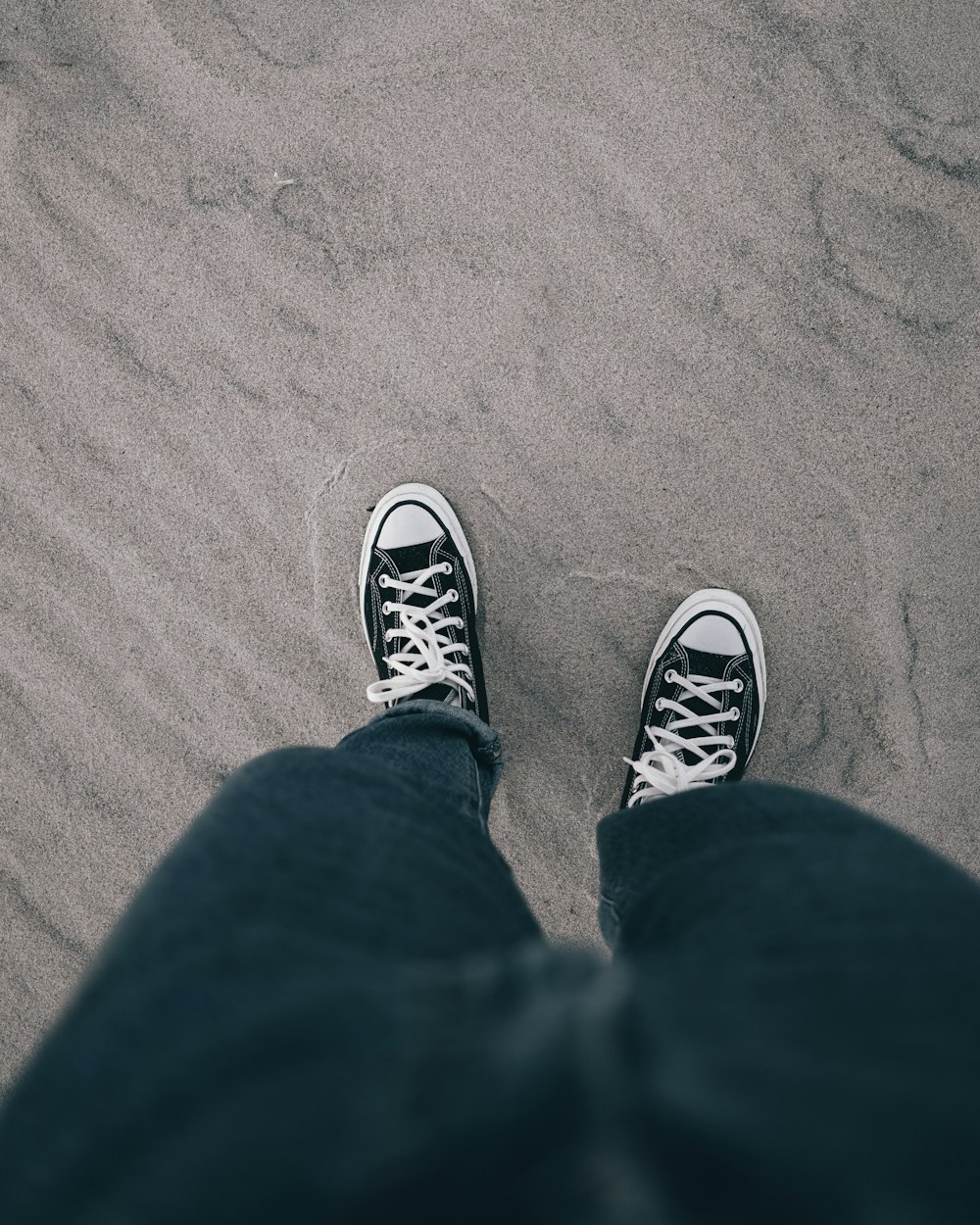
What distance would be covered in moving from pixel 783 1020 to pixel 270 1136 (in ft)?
1.03

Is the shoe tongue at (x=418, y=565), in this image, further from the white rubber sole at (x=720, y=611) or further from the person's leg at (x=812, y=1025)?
the person's leg at (x=812, y=1025)

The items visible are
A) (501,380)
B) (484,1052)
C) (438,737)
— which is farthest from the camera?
(501,380)

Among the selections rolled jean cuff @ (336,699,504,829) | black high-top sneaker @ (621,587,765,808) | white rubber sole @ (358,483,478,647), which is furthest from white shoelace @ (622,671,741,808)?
white rubber sole @ (358,483,478,647)

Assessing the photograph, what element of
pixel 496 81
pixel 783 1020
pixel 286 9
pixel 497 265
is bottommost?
pixel 783 1020

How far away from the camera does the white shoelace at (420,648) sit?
1237 millimetres

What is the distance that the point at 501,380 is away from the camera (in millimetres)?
1220

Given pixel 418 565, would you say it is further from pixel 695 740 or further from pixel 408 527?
pixel 695 740

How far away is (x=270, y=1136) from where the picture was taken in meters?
0.41

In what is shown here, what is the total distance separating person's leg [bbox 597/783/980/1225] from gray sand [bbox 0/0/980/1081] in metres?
0.59

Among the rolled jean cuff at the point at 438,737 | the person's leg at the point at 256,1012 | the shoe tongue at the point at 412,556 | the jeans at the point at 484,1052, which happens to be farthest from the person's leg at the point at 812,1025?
the shoe tongue at the point at 412,556

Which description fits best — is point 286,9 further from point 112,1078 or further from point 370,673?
point 112,1078

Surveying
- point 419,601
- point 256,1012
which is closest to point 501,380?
point 419,601

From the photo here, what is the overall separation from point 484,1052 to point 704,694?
3.06ft

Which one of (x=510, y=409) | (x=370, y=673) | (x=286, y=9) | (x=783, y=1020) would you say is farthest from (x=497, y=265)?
(x=783, y=1020)
